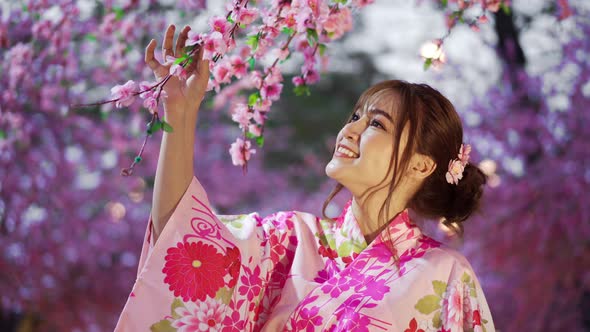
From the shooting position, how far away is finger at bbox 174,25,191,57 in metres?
1.68

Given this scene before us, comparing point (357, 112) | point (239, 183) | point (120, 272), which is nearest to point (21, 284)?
point (120, 272)

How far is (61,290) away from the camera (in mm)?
5301

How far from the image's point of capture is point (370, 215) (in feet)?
6.80

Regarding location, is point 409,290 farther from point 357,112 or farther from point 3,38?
point 3,38

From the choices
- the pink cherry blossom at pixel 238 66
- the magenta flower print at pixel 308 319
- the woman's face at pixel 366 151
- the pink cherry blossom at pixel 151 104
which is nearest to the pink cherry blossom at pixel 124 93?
the pink cherry blossom at pixel 151 104

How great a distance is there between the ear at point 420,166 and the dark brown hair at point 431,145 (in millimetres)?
16

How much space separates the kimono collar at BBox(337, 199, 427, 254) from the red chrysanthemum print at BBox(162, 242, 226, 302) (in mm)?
433

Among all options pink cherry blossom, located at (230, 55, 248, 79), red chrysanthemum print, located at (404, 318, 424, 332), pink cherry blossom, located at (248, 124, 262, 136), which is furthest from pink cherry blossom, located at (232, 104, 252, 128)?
red chrysanthemum print, located at (404, 318, 424, 332)

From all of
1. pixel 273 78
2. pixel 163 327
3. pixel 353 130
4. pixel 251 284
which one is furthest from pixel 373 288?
pixel 273 78

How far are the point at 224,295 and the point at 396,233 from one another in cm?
53

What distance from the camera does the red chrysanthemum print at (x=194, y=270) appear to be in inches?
69.9

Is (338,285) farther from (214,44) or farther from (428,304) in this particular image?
(214,44)

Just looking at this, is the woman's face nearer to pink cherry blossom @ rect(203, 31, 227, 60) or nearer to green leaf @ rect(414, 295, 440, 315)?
green leaf @ rect(414, 295, 440, 315)

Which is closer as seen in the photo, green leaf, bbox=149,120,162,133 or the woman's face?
green leaf, bbox=149,120,162,133
